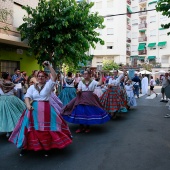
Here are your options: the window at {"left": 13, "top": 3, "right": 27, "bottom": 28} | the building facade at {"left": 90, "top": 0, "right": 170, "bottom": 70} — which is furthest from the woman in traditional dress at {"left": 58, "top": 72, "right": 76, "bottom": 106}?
the building facade at {"left": 90, "top": 0, "right": 170, "bottom": 70}

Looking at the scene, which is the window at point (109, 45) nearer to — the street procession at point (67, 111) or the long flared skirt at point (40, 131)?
the street procession at point (67, 111)

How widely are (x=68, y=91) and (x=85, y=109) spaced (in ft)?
12.3

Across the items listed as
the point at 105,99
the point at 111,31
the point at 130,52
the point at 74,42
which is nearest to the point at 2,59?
the point at 74,42

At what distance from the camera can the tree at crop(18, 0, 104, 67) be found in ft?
38.3

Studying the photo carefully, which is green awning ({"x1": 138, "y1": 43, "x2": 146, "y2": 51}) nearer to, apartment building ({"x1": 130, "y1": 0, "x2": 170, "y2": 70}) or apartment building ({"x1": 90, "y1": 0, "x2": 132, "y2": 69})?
apartment building ({"x1": 130, "y1": 0, "x2": 170, "y2": 70})

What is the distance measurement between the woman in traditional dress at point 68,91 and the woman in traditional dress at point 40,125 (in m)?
5.22

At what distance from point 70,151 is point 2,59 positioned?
10.2 meters

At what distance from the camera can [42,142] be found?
4.70 meters

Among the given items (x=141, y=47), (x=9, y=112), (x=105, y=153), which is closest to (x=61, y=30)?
(x=9, y=112)

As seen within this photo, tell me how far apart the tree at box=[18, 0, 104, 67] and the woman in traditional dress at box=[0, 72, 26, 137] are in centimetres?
531

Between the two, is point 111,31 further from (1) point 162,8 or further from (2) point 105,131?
(2) point 105,131

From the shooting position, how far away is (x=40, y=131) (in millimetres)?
4727

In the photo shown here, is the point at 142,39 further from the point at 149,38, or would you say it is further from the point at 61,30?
the point at 61,30

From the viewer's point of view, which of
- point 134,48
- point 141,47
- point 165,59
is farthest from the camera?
point 134,48
